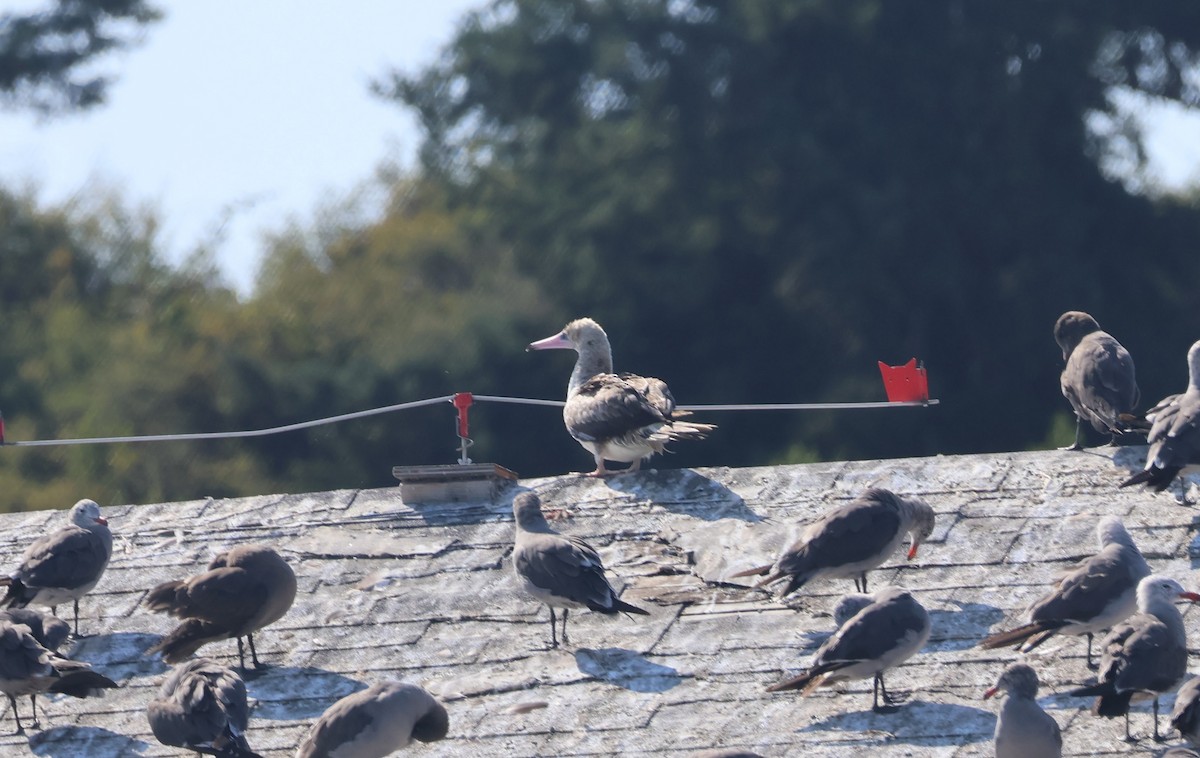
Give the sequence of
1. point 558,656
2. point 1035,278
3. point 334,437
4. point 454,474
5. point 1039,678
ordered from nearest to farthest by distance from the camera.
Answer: point 1039,678 < point 558,656 < point 454,474 < point 1035,278 < point 334,437

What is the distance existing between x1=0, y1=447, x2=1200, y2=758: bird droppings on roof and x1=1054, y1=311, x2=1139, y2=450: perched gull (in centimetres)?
133

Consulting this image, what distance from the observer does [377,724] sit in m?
7.87

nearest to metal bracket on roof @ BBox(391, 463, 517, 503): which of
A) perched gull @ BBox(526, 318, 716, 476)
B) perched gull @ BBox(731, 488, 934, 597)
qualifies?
perched gull @ BBox(526, 318, 716, 476)

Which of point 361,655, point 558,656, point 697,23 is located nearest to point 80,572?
point 361,655

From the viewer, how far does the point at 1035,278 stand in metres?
28.1

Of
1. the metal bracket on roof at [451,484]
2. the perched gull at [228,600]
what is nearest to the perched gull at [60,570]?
the perched gull at [228,600]

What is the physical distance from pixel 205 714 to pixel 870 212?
69.0 ft

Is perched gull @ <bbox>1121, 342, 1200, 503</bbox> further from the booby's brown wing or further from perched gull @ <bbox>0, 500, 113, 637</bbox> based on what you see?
perched gull @ <bbox>0, 500, 113, 637</bbox>

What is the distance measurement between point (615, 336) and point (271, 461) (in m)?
5.29

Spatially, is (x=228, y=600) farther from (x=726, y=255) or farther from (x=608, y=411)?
(x=726, y=255)

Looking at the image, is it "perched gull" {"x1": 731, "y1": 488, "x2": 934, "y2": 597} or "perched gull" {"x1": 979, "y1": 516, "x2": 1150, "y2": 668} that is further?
"perched gull" {"x1": 731, "y1": 488, "x2": 934, "y2": 597}

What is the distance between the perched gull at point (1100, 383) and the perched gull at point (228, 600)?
4.34 meters

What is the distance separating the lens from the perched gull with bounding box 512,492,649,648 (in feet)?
29.1

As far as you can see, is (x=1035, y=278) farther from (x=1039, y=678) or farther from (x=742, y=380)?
(x=1039, y=678)
